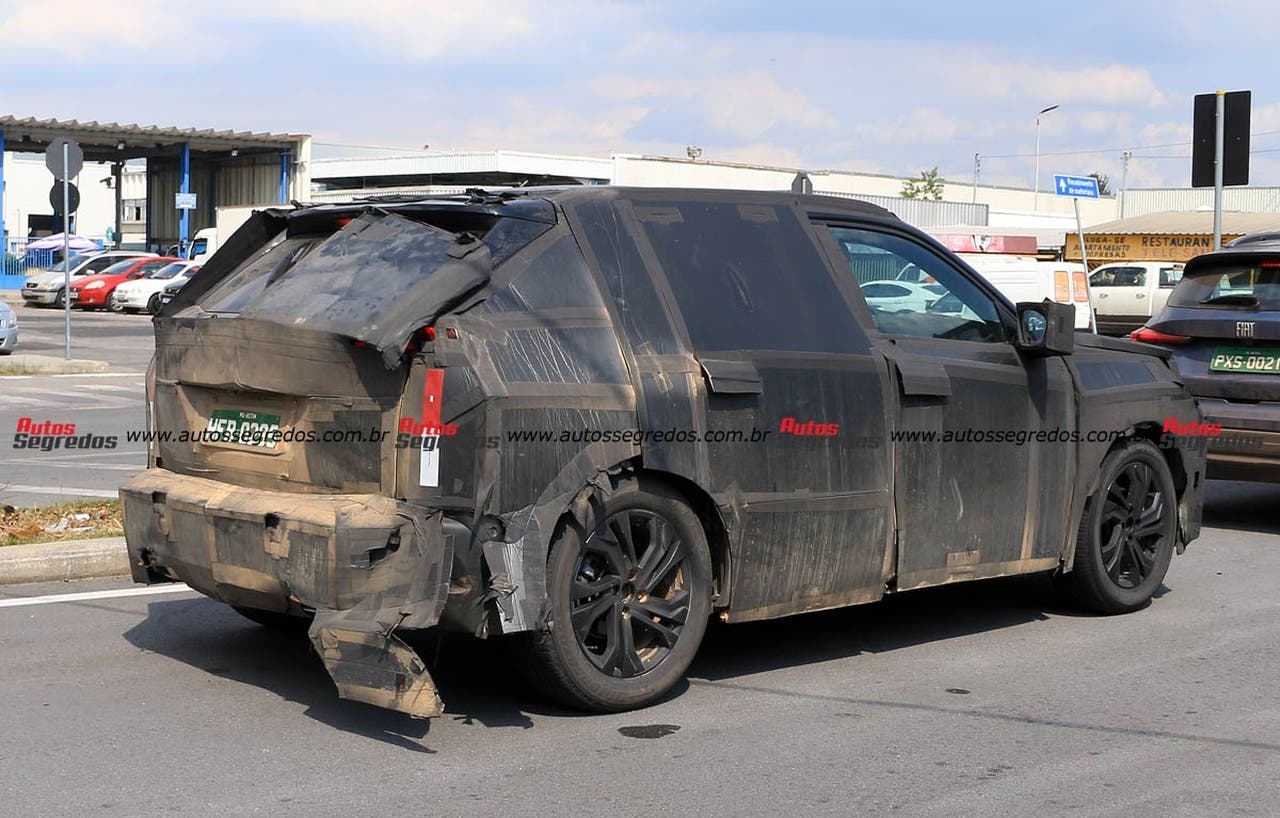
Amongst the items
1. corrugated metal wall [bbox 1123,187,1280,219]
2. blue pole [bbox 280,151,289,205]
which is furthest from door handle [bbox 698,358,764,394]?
corrugated metal wall [bbox 1123,187,1280,219]

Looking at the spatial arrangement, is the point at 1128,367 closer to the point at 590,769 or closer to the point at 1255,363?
the point at 1255,363

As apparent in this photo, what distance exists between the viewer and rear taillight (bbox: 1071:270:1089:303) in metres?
22.1

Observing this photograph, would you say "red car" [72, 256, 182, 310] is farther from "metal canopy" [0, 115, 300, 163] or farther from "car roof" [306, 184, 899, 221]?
"car roof" [306, 184, 899, 221]

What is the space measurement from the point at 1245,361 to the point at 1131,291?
27.5 metres

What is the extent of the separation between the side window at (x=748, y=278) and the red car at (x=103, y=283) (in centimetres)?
3892

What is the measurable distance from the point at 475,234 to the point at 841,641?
262cm

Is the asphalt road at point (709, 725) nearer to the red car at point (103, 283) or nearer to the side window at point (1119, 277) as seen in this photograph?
the side window at point (1119, 277)

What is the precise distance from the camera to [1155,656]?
21.7ft

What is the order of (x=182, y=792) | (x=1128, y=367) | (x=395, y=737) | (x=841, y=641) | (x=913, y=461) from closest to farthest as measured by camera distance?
(x=182, y=792)
(x=395, y=737)
(x=913, y=461)
(x=841, y=641)
(x=1128, y=367)

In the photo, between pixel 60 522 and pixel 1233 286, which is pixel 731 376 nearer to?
pixel 60 522

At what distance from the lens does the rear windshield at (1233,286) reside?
31.2ft

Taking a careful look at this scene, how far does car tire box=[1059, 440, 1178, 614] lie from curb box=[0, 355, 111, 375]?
18.6 m

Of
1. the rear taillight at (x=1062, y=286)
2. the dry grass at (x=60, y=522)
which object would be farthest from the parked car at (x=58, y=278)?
the dry grass at (x=60, y=522)

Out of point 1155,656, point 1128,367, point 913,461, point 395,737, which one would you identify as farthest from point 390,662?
point 1128,367
